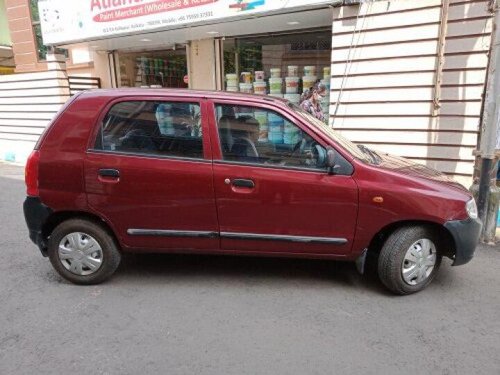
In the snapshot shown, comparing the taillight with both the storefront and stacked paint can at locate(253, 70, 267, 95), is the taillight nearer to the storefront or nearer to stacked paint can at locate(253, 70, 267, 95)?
the storefront

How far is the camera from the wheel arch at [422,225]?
3488mm

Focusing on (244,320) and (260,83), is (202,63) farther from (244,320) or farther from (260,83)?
(244,320)

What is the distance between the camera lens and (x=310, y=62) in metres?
8.30

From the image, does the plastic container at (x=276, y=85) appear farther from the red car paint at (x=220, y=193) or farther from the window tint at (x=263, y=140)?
the window tint at (x=263, y=140)

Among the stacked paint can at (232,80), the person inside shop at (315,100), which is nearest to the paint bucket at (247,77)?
the stacked paint can at (232,80)

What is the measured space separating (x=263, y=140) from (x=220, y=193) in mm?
578

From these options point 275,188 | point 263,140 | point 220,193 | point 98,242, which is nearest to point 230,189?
point 220,193

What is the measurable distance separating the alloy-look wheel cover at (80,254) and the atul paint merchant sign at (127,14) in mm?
4766

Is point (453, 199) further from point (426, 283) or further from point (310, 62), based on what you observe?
point (310, 62)

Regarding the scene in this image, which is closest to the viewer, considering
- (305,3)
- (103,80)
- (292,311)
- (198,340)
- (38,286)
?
(198,340)

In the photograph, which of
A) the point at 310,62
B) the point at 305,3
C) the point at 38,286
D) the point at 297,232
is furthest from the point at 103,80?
the point at 297,232

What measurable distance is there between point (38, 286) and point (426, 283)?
→ 344 cm

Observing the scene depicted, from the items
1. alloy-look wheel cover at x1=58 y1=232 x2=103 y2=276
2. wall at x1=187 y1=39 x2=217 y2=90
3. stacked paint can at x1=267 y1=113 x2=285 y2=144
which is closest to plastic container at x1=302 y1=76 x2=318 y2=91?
wall at x1=187 y1=39 x2=217 y2=90

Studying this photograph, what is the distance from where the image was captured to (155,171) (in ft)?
11.5
